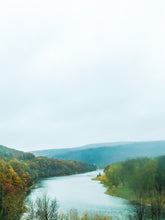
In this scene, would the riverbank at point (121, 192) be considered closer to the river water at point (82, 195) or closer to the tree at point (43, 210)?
the river water at point (82, 195)

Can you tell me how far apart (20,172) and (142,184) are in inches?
116

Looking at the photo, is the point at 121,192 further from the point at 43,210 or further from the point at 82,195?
the point at 43,210

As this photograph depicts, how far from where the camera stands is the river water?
250 inches

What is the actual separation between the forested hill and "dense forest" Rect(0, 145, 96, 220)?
7.2 inches

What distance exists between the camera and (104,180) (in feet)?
23.0

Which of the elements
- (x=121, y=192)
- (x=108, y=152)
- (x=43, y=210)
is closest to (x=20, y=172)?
(x=43, y=210)

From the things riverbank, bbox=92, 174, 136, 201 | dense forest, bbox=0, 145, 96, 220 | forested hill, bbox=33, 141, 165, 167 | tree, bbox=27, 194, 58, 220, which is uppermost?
forested hill, bbox=33, 141, 165, 167

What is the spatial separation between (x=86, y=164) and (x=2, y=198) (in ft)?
7.72

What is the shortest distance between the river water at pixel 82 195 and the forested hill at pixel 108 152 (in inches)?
18.8

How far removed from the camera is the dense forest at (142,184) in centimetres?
627

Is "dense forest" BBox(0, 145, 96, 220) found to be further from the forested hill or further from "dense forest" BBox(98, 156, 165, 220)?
"dense forest" BBox(98, 156, 165, 220)

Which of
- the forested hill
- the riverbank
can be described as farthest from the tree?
the forested hill

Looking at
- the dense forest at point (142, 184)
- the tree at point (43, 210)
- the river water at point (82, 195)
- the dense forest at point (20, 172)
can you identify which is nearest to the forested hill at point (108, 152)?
the dense forest at point (20, 172)

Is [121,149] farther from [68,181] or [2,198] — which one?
[2,198]
